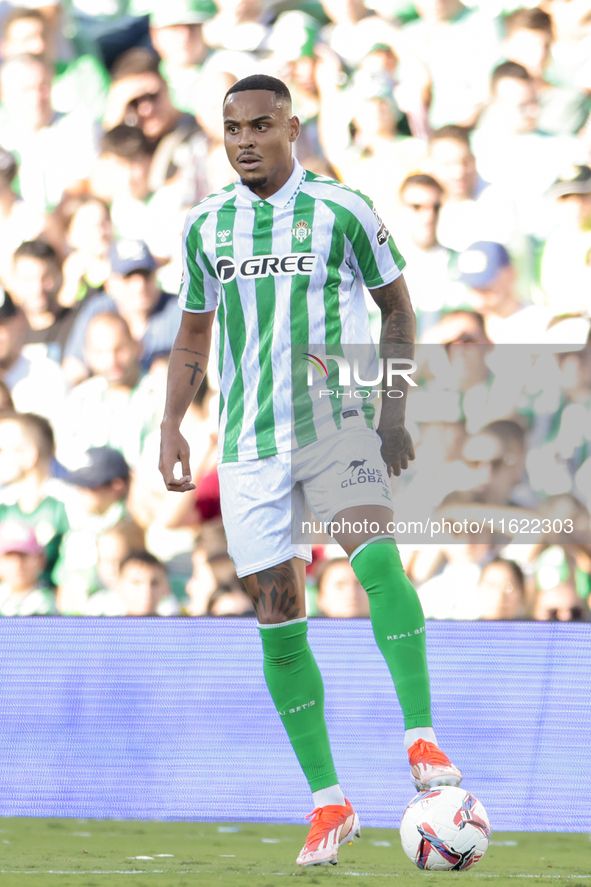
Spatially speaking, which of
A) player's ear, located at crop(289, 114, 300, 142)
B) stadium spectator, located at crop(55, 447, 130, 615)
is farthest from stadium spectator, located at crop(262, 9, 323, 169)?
player's ear, located at crop(289, 114, 300, 142)

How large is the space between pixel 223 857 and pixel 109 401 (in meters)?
2.18

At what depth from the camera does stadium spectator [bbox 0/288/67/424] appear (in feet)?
13.8

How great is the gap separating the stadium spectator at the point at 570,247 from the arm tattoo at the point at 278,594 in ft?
7.69

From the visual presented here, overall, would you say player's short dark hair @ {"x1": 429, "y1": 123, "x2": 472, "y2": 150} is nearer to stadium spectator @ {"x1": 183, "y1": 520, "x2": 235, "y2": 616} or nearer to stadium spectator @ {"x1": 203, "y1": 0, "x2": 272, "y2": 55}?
stadium spectator @ {"x1": 203, "y1": 0, "x2": 272, "y2": 55}

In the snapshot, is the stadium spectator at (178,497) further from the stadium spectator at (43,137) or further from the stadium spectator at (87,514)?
the stadium spectator at (43,137)

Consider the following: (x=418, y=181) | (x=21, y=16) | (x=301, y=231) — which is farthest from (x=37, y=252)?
(x=301, y=231)

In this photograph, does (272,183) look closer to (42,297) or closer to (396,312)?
(396,312)

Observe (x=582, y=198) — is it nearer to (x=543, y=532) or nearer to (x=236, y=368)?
(x=543, y=532)

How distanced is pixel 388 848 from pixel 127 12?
3442mm

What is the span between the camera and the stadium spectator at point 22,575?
406 cm

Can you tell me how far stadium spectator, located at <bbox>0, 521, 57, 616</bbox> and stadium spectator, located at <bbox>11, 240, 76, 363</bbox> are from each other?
0.73m

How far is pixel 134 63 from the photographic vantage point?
4340 mm

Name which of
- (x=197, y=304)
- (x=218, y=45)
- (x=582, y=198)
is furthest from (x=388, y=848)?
(x=218, y=45)

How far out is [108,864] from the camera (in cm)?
214
